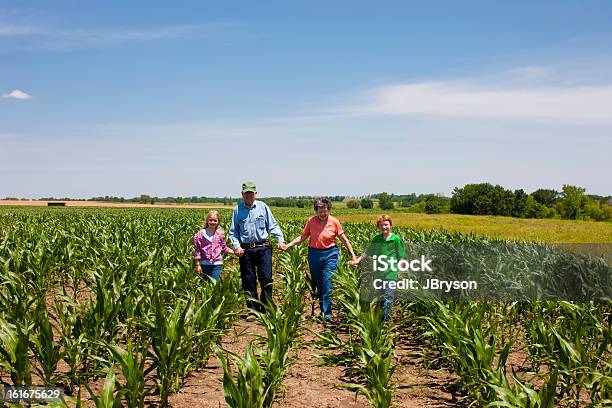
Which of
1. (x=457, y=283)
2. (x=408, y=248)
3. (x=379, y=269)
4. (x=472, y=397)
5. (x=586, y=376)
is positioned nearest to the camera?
(x=586, y=376)

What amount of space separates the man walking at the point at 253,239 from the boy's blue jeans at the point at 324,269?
54cm

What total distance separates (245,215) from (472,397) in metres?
4.43

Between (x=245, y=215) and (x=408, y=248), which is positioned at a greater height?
(x=245, y=215)

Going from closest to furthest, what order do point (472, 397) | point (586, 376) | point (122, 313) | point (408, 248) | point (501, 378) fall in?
point (501, 378) < point (586, 376) < point (472, 397) < point (122, 313) < point (408, 248)

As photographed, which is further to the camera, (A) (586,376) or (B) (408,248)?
(B) (408,248)

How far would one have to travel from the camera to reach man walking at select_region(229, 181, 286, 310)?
26.2ft

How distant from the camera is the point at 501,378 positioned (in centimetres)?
407

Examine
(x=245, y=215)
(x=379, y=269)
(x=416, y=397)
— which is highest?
(x=245, y=215)

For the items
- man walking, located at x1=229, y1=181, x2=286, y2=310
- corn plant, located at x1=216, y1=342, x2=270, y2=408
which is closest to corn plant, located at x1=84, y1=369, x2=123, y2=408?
corn plant, located at x1=216, y1=342, x2=270, y2=408

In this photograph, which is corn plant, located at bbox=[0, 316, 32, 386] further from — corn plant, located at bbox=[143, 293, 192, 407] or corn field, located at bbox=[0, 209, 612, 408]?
corn plant, located at bbox=[143, 293, 192, 407]

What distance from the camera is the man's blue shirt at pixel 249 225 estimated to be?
798cm

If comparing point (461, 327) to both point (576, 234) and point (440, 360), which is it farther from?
point (576, 234)

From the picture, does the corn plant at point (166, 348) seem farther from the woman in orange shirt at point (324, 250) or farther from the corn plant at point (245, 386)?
the woman in orange shirt at point (324, 250)

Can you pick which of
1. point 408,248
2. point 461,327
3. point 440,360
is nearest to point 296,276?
point 440,360
